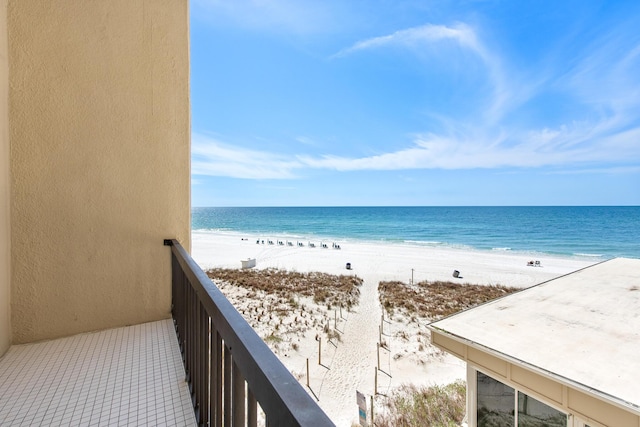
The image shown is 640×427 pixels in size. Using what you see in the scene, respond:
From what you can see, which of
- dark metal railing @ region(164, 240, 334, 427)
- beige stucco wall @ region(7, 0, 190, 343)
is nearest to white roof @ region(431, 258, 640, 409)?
dark metal railing @ region(164, 240, 334, 427)

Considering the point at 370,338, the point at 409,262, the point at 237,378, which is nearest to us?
the point at 237,378

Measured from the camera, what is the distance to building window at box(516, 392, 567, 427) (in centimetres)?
258

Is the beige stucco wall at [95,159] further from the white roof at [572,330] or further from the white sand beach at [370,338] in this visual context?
the white sand beach at [370,338]

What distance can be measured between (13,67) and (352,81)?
20.0 meters

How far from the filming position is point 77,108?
7.64 feet

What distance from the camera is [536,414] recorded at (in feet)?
8.96

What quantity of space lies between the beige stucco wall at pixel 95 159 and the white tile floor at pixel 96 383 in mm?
318

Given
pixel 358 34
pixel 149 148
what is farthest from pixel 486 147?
pixel 149 148

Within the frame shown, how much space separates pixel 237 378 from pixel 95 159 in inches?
97.6

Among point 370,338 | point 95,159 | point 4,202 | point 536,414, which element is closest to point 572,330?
point 536,414

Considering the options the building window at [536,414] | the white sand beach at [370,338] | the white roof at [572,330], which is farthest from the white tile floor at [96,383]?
the white sand beach at [370,338]

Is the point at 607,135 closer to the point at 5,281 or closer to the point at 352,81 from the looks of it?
the point at 352,81

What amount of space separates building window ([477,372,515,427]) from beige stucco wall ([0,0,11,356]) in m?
4.25

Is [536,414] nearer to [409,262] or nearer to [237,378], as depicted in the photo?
[237,378]
